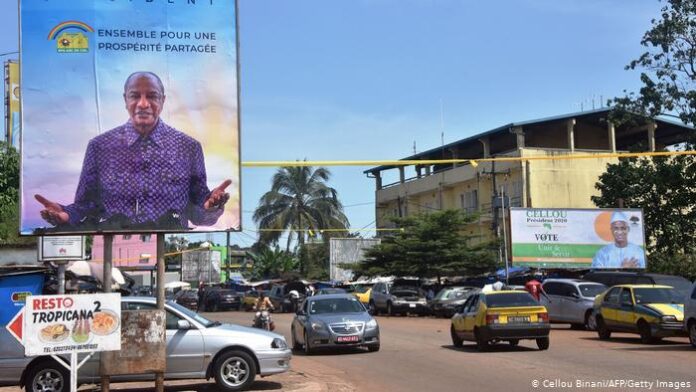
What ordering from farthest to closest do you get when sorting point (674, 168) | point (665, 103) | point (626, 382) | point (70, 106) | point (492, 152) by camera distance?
point (492, 152)
point (674, 168)
point (665, 103)
point (626, 382)
point (70, 106)

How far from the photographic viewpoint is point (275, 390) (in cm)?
1233

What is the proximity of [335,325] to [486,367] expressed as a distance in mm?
5132

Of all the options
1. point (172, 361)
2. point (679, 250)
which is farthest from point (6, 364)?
point (679, 250)

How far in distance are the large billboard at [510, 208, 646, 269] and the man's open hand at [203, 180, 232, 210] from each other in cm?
3026

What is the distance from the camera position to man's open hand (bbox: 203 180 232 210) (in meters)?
11.0

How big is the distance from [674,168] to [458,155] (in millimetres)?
25847

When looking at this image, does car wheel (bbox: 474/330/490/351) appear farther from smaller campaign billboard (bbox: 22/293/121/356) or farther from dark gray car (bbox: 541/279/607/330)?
smaller campaign billboard (bbox: 22/293/121/356)

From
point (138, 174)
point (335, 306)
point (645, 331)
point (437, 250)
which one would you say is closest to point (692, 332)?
point (645, 331)

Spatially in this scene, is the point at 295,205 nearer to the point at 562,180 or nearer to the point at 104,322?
the point at 562,180

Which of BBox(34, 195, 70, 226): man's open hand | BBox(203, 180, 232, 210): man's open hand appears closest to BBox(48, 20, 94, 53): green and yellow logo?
BBox(34, 195, 70, 226): man's open hand

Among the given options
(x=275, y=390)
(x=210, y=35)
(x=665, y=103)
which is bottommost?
(x=275, y=390)

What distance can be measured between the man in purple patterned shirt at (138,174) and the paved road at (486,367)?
354 cm

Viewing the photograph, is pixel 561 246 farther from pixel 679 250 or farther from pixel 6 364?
pixel 6 364

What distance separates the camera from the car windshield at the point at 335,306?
65.4 ft
